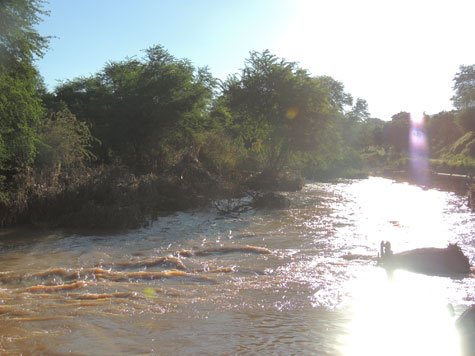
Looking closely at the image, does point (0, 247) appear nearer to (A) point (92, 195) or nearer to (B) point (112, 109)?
(A) point (92, 195)

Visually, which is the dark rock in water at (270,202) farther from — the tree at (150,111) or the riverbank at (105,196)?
the tree at (150,111)

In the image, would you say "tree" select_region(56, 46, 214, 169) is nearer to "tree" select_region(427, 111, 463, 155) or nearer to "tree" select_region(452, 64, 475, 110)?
"tree" select_region(452, 64, 475, 110)

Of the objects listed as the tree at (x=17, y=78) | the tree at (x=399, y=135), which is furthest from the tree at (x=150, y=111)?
the tree at (x=399, y=135)

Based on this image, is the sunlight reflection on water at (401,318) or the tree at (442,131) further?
the tree at (442,131)

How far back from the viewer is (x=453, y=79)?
5559 cm

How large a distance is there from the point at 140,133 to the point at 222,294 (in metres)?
17.3

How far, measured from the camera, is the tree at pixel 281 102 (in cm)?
2448

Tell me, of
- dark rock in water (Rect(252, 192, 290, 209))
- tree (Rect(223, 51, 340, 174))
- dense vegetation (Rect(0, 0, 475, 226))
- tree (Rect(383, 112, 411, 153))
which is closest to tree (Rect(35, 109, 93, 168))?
dense vegetation (Rect(0, 0, 475, 226))

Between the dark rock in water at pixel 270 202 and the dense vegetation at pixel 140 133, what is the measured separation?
1291 mm

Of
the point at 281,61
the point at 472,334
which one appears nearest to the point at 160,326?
the point at 472,334

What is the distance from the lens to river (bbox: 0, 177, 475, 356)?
A: 5012 millimetres

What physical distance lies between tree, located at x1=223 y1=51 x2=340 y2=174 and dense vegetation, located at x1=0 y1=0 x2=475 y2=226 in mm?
65

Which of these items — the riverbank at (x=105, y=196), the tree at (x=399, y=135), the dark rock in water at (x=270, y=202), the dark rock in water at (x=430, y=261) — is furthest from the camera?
the tree at (x=399, y=135)

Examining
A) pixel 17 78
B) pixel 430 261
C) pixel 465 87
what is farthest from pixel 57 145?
pixel 465 87
